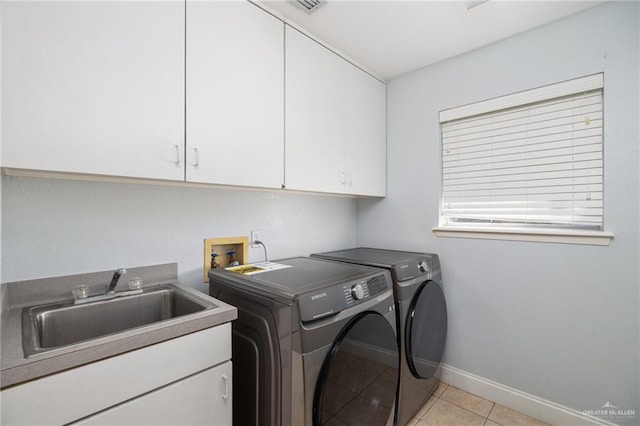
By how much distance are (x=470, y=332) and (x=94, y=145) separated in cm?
242

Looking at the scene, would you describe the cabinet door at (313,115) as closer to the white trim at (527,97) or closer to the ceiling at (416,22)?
the ceiling at (416,22)

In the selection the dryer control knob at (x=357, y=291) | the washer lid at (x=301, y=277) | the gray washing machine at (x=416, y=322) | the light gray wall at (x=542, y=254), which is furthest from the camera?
the gray washing machine at (x=416, y=322)

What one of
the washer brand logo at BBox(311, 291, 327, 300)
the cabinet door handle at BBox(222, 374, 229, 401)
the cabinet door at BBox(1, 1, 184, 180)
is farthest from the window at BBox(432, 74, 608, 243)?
the cabinet door at BBox(1, 1, 184, 180)

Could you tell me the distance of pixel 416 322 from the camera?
1682 mm

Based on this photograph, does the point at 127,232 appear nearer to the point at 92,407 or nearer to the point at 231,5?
the point at 92,407

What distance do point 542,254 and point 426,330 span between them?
0.86m

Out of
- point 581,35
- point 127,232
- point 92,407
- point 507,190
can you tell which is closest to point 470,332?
point 507,190

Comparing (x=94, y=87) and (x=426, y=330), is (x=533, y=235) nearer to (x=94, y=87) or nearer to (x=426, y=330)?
(x=426, y=330)

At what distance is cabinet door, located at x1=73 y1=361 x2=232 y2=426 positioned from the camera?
0.87 meters

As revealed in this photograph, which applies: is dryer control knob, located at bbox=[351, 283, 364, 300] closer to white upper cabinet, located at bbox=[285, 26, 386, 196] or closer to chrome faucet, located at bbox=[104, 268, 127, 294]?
white upper cabinet, located at bbox=[285, 26, 386, 196]

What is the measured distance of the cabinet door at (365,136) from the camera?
207 centimetres

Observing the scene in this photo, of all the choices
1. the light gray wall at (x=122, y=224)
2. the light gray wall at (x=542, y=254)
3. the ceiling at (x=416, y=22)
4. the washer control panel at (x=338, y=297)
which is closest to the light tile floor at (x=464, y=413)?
the light gray wall at (x=542, y=254)

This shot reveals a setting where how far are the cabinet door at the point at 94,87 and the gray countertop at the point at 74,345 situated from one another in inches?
21.8

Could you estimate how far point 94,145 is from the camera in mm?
1012
